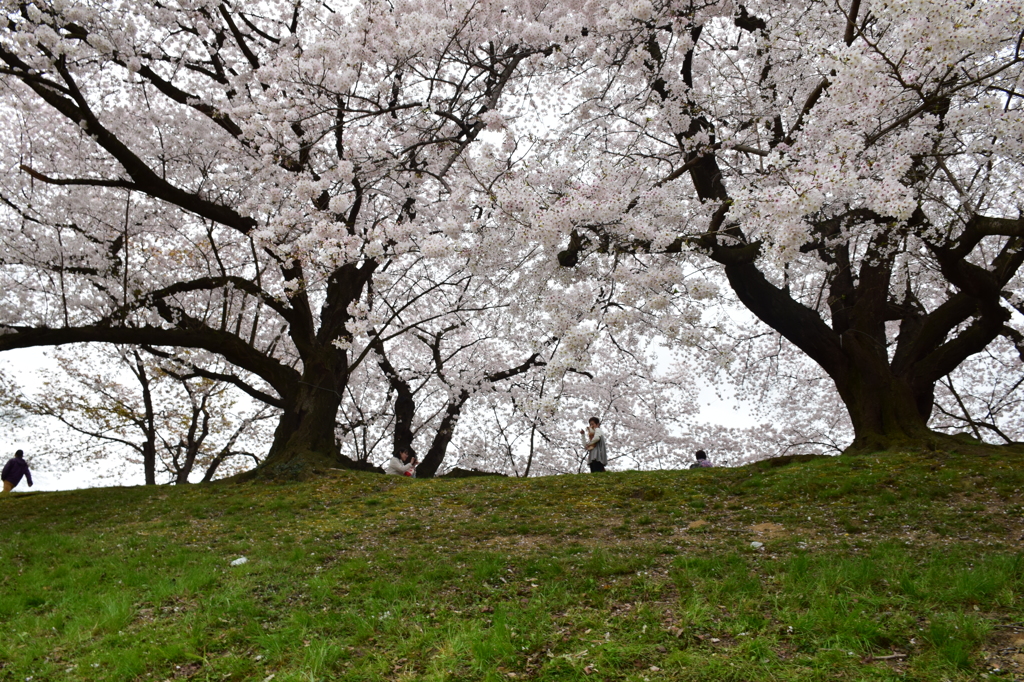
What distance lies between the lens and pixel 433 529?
28.2 feet

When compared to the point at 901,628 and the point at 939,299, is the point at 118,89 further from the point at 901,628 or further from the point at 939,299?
the point at 939,299

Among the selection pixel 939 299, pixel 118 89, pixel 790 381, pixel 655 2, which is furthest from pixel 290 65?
pixel 790 381

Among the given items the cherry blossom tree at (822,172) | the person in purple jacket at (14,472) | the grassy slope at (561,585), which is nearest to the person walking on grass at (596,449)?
the grassy slope at (561,585)

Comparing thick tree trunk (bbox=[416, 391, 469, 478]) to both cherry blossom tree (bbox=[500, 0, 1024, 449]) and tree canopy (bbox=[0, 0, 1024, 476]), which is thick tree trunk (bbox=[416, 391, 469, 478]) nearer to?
tree canopy (bbox=[0, 0, 1024, 476])

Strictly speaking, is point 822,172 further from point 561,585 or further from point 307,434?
point 307,434

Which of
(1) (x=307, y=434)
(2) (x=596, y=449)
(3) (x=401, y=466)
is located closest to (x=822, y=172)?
(2) (x=596, y=449)

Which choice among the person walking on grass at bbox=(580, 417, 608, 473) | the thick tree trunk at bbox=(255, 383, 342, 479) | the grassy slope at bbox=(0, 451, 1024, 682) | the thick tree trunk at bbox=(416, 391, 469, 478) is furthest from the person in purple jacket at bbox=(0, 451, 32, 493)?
the person walking on grass at bbox=(580, 417, 608, 473)

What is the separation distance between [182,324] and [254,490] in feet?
13.8

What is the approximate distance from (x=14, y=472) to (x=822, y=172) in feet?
61.5

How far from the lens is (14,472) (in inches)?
649

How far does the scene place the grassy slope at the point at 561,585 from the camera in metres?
4.64

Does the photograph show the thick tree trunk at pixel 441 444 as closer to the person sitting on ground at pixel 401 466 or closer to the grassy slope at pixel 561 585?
the person sitting on ground at pixel 401 466

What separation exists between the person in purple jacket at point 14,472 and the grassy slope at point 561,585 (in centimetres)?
766

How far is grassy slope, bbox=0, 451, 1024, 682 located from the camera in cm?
464
